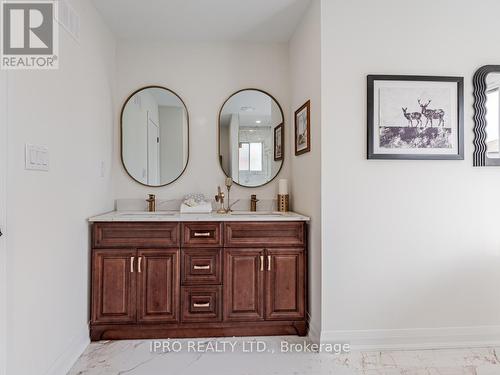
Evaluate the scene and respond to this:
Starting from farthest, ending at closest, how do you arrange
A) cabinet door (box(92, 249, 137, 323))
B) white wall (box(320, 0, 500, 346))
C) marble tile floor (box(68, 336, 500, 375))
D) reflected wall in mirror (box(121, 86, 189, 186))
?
reflected wall in mirror (box(121, 86, 189, 186)), cabinet door (box(92, 249, 137, 323)), white wall (box(320, 0, 500, 346)), marble tile floor (box(68, 336, 500, 375))

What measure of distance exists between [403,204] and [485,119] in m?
0.82

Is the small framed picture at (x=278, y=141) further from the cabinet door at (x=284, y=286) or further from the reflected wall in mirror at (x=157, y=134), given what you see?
the cabinet door at (x=284, y=286)

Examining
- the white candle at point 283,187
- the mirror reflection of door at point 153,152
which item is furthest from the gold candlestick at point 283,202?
the mirror reflection of door at point 153,152

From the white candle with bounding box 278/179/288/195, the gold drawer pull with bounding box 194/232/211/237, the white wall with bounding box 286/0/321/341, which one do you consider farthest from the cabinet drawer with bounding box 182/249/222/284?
the white candle with bounding box 278/179/288/195

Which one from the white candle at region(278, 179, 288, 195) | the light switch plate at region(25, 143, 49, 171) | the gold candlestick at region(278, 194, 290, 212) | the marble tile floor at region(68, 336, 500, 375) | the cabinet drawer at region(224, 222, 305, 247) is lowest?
the marble tile floor at region(68, 336, 500, 375)

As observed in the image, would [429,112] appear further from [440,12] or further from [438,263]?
[438,263]

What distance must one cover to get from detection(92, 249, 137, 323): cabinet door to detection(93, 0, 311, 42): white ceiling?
70.8 inches

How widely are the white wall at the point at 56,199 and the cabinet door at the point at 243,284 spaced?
39.1 inches

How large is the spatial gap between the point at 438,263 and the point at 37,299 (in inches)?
96.3

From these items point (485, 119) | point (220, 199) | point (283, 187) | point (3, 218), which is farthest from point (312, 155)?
point (3, 218)

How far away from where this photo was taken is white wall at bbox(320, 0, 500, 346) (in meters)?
2.24

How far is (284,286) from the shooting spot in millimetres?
2463

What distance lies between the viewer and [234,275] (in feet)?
8.02

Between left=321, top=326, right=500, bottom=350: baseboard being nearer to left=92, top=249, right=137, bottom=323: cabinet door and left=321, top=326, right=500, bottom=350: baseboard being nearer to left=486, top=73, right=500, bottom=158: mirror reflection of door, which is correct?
left=486, top=73, right=500, bottom=158: mirror reflection of door
